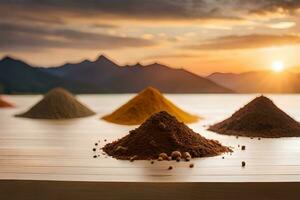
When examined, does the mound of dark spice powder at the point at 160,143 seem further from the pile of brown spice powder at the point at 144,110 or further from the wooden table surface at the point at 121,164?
the pile of brown spice powder at the point at 144,110

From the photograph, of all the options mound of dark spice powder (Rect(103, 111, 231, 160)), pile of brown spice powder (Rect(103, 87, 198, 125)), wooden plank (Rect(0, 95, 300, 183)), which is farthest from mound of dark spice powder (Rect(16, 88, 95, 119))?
mound of dark spice powder (Rect(103, 111, 231, 160))

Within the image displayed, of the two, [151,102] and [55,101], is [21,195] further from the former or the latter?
[55,101]

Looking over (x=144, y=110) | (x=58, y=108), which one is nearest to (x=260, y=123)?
(x=144, y=110)

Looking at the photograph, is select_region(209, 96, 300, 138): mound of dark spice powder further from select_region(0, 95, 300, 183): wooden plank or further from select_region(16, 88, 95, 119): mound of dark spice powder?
select_region(16, 88, 95, 119): mound of dark spice powder

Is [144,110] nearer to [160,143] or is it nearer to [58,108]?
[58,108]

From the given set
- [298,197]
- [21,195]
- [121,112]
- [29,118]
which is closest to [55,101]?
[29,118]
